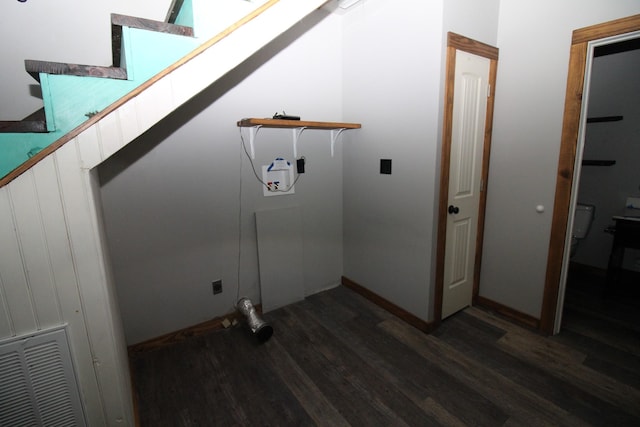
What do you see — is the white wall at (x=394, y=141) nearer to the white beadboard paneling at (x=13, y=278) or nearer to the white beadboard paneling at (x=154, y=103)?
the white beadboard paneling at (x=154, y=103)

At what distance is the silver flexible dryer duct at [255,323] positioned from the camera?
2.16 m

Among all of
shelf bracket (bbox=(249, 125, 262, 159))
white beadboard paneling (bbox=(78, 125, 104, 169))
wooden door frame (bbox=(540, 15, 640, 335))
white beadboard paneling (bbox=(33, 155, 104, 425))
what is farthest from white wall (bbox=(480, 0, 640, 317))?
white beadboard paneling (bbox=(33, 155, 104, 425))

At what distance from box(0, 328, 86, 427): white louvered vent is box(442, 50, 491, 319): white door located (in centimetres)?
230

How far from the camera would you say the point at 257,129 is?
2.30 m

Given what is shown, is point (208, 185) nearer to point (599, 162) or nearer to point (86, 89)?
point (86, 89)

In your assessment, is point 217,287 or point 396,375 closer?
point 396,375

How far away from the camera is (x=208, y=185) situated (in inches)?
86.0

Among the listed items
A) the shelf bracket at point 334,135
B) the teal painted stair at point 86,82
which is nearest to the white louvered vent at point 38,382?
the teal painted stair at point 86,82

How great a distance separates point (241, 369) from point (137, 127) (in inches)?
62.8

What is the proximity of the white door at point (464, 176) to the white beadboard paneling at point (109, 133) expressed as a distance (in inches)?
78.4

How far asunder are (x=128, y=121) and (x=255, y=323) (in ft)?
5.20

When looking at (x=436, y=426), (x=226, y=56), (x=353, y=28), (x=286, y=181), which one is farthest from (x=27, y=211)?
(x=353, y=28)

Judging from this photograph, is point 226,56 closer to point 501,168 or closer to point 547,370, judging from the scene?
point 501,168

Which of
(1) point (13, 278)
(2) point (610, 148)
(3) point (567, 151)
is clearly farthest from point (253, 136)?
(2) point (610, 148)
